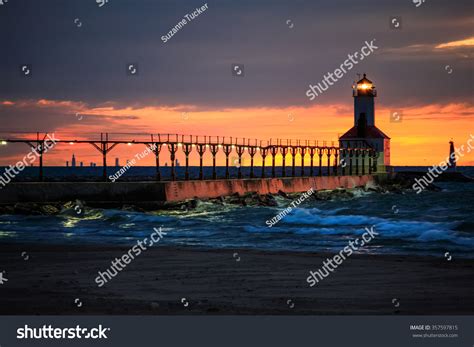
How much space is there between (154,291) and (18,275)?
3333mm

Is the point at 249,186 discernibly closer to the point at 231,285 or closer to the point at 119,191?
the point at 119,191

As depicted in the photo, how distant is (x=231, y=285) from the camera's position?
13.9 m

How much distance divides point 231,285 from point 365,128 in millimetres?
83246

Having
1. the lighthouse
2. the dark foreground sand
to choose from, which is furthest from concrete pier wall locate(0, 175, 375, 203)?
the lighthouse

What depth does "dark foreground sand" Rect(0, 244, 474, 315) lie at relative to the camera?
1165 centimetres

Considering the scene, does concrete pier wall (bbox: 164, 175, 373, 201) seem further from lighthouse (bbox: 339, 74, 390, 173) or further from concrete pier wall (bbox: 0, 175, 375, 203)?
lighthouse (bbox: 339, 74, 390, 173)

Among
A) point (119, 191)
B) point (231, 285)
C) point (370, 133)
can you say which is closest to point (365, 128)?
point (370, 133)

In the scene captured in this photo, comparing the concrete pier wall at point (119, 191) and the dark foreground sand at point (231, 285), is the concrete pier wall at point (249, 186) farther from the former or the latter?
the dark foreground sand at point (231, 285)

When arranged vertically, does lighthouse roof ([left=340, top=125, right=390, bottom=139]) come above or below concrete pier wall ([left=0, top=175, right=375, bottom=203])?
above

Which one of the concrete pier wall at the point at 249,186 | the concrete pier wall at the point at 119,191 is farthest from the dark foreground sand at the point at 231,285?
the concrete pier wall at the point at 249,186

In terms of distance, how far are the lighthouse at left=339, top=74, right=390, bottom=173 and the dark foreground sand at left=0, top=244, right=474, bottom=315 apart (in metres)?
76.7
